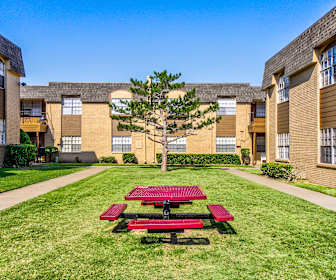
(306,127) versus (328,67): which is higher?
(328,67)

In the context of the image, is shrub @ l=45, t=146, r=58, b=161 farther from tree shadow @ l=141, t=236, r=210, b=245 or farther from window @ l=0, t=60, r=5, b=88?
tree shadow @ l=141, t=236, r=210, b=245

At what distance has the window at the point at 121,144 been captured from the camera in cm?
2695

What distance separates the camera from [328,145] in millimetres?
11625

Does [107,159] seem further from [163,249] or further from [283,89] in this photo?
[163,249]

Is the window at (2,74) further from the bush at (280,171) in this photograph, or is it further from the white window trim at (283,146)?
the white window trim at (283,146)

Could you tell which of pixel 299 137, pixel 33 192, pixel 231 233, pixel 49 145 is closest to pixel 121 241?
pixel 231 233

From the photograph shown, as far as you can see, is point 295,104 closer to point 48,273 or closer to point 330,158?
point 330,158

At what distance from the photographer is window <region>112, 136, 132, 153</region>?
2695cm

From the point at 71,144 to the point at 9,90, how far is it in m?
9.04

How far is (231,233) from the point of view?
4938mm

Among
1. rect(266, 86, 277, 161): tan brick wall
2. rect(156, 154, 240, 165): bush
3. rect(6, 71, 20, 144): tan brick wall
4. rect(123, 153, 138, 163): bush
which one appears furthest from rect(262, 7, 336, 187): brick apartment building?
rect(6, 71, 20, 144): tan brick wall

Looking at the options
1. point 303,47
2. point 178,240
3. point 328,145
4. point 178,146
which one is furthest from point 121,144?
point 178,240

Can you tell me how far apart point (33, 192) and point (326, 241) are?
877cm

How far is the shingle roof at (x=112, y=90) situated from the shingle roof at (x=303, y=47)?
9394 millimetres
